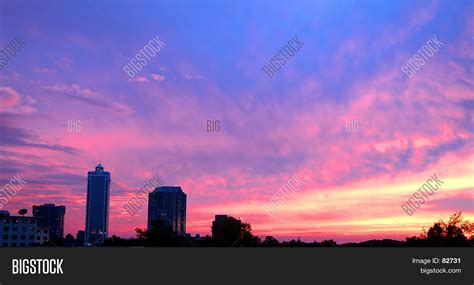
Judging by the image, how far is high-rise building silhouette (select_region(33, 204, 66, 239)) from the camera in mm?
139938

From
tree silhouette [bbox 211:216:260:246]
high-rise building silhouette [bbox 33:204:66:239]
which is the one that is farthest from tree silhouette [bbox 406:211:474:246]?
high-rise building silhouette [bbox 33:204:66:239]

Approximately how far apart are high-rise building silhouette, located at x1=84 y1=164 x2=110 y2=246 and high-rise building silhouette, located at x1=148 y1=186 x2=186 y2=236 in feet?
21.0

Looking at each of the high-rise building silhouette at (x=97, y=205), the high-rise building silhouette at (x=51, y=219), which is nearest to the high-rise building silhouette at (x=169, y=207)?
the high-rise building silhouette at (x=97, y=205)

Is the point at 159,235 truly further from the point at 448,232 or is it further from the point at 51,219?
the point at 51,219

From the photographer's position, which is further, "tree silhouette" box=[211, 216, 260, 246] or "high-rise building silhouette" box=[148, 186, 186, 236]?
"high-rise building silhouette" box=[148, 186, 186, 236]

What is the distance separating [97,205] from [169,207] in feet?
42.3

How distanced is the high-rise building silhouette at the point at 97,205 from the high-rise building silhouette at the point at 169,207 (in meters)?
6.41

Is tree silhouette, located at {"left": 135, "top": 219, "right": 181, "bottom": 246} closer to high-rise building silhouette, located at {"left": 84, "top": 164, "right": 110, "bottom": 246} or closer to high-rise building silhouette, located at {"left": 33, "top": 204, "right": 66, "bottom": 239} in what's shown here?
high-rise building silhouette, located at {"left": 84, "top": 164, "right": 110, "bottom": 246}

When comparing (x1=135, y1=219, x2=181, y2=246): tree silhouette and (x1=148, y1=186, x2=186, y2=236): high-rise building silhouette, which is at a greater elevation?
(x1=148, y1=186, x2=186, y2=236): high-rise building silhouette

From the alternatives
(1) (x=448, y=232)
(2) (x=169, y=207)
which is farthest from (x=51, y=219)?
(1) (x=448, y=232)

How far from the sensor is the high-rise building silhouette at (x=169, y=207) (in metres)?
69.2

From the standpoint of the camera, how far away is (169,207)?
247 ft
